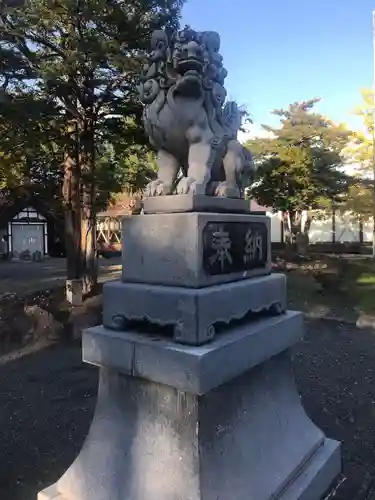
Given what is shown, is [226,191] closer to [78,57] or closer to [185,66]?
[185,66]

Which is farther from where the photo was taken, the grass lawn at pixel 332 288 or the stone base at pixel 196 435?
the grass lawn at pixel 332 288

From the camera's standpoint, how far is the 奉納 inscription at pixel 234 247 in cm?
250

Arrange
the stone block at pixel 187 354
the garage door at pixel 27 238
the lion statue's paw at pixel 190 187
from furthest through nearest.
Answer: the garage door at pixel 27 238 < the lion statue's paw at pixel 190 187 < the stone block at pixel 187 354

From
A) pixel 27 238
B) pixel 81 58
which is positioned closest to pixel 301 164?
pixel 81 58

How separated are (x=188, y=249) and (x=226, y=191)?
595 mm

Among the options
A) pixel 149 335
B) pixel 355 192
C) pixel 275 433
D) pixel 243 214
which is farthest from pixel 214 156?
pixel 355 192

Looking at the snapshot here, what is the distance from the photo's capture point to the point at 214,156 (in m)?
2.83

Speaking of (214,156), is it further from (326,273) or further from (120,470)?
(326,273)

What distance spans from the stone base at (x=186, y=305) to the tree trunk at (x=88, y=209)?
22.9 ft

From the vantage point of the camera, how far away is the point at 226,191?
9.25 ft

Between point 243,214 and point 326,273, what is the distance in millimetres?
10775

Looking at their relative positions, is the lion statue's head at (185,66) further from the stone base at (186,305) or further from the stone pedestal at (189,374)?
the stone base at (186,305)

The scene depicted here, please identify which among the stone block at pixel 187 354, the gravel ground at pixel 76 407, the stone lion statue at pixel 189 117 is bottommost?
the gravel ground at pixel 76 407

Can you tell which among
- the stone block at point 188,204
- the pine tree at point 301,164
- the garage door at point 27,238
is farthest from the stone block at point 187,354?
the garage door at point 27,238
